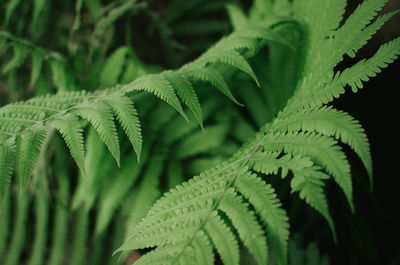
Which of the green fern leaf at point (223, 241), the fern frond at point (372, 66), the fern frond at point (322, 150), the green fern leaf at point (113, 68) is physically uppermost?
the green fern leaf at point (113, 68)

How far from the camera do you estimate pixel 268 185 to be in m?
0.79

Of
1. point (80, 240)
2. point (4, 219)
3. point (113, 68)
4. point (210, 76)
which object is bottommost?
point (80, 240)

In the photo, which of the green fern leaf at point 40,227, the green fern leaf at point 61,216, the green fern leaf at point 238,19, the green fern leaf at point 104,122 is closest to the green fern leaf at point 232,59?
the green fern leaf at point 104,122

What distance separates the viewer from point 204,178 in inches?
Answer: 34.4

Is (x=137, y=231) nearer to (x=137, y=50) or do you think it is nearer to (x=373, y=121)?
(x=373, y=121)

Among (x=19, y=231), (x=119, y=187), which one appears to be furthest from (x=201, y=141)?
(x=19, y=231)

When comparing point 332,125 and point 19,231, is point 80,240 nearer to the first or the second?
point 19,231

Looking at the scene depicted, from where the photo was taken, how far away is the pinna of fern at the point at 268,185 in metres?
0.73

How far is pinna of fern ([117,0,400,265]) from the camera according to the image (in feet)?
2.39

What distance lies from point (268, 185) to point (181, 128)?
2.35 ft

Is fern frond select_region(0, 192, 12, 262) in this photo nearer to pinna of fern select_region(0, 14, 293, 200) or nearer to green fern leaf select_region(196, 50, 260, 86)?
pinna of fern select_region(0, 14, 293, 200)

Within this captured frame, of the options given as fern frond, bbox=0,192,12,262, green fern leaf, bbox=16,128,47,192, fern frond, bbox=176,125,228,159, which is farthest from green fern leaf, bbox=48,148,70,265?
green fern leaf, bbox=16,128,47,192

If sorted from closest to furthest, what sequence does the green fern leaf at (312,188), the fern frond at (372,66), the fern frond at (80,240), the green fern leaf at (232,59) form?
the green fern leaf at (312,188), the fern frond at (372,66), the green fern leaf at (232,59), the fern frond at (80,240)

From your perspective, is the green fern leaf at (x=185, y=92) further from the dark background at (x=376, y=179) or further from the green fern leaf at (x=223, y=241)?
the dark background at (x=376, y=179)
